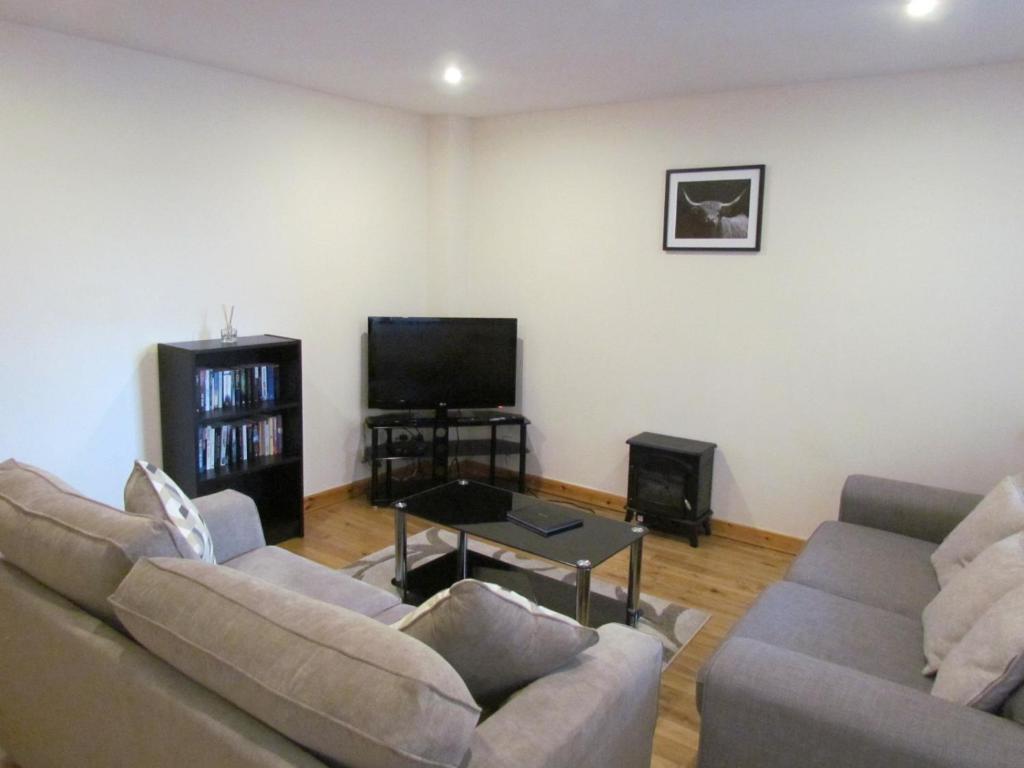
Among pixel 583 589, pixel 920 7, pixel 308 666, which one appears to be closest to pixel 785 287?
pixel 920 7

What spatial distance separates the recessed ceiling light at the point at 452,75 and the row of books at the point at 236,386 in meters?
1.79

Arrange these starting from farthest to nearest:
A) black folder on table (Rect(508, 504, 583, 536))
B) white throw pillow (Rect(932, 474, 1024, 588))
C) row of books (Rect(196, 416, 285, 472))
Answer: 1. row of books (Rect(196, 416, 285, 472))
2. black folder on table (Rect(508, 504, 583, 536))
3. white throw pillow (Rect(932, 474, 1024, 588))

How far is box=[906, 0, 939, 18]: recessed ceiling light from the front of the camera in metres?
2.48

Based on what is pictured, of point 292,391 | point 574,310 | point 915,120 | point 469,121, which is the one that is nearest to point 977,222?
point 915,120

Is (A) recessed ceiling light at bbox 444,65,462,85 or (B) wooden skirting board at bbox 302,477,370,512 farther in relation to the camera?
(B) wooden skirting board at bbox 302,477,370,512

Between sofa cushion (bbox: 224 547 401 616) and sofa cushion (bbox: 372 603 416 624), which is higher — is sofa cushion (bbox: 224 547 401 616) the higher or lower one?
the higher one

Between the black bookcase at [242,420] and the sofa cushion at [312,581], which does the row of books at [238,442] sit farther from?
the sofa cushion at [312,581]

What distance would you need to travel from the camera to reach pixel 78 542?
1678 mm

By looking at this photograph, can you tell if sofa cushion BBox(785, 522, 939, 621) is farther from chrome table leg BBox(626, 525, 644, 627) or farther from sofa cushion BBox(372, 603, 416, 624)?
sofa cushion BBox(372, 603, 416, 624)

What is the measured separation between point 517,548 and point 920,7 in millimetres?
2415

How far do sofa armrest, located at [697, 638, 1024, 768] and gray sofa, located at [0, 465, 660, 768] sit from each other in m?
0.19

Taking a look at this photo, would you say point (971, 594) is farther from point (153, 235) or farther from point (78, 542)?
point (153, 235)

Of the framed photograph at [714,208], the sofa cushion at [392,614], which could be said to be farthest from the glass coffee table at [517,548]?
the framed photograph at [714,208]

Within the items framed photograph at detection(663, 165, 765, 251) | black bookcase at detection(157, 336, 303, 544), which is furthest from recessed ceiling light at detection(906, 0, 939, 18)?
black bookcase at detection(157, 336, 303, 544)
